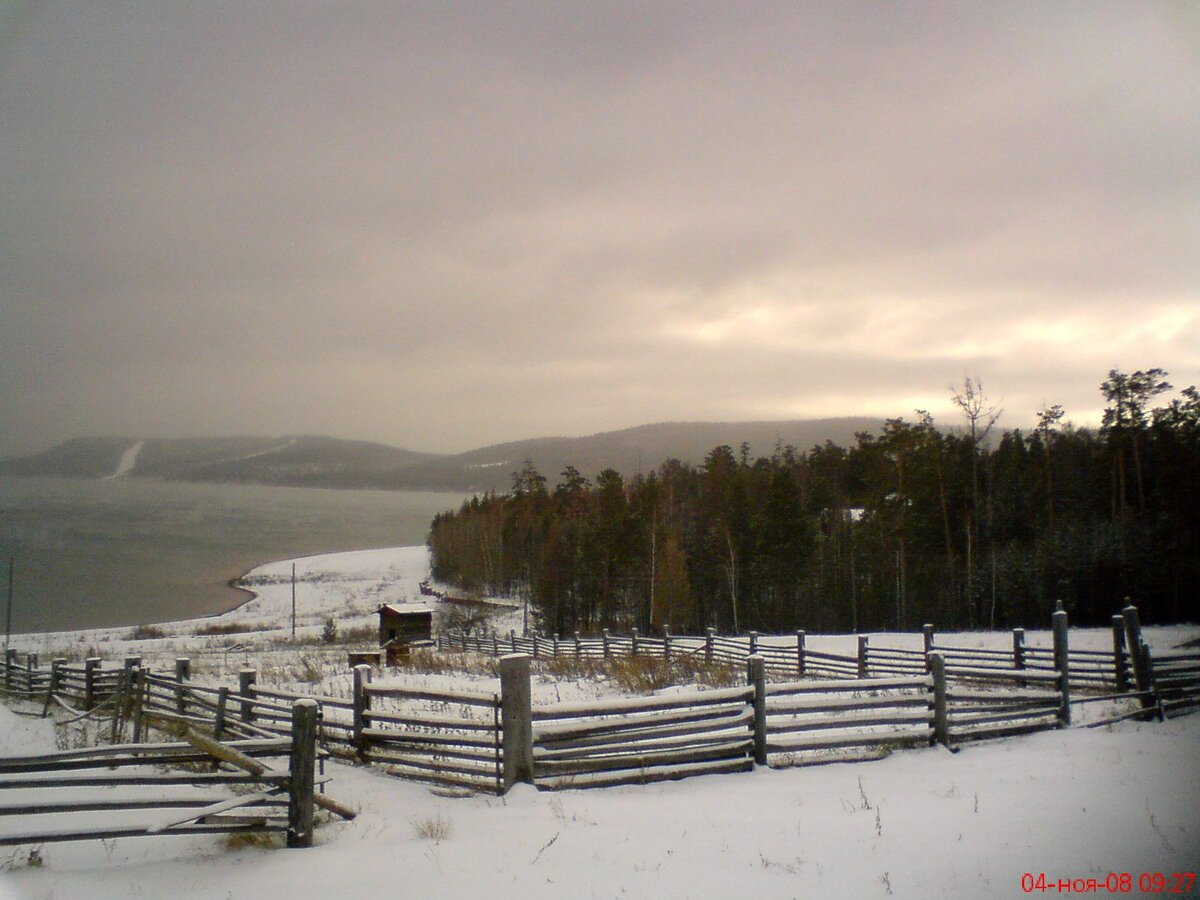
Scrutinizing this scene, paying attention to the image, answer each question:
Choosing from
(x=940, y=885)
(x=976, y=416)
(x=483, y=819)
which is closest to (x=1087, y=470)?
(x=976, y=416)

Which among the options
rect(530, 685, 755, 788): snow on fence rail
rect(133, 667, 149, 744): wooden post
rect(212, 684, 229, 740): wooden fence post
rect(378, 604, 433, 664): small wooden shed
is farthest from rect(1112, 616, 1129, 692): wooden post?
rect(378, 604, 433, 664): small wooden shed

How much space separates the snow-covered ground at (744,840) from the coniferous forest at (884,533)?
244 inches

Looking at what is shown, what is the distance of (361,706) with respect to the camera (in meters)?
10.2

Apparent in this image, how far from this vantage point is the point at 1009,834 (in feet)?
20.9

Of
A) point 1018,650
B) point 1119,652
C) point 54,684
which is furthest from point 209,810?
point 1018,650

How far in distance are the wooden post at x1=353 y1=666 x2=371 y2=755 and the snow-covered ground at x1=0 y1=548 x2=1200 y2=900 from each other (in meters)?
0.67

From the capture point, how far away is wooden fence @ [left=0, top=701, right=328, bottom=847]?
6.39m

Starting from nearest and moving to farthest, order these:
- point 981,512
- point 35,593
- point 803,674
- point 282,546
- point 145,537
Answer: point 803,674 → point 981,512 → point 35,593 → point 145,537 → point 282,546

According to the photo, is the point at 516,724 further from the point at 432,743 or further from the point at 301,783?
the point at 301,783

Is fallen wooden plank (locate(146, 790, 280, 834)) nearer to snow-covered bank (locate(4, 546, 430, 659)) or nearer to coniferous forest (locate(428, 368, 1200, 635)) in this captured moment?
coniferous forest (locate(428, 368, 1200, 635))

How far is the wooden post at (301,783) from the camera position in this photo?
6867 millimetres

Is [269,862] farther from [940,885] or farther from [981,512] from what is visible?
[981,512]

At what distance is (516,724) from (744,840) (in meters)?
2.83

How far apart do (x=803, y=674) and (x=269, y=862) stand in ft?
59.6
